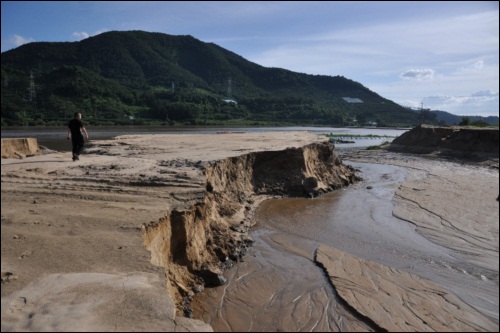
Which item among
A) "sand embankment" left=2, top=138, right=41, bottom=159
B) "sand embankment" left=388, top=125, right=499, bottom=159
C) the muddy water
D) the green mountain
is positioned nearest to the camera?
the muddy water

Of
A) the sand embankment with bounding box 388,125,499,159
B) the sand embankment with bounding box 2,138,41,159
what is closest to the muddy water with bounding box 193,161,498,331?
the sand embankment with bounding box 2,138,41,159

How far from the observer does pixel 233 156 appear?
1315 centimetres

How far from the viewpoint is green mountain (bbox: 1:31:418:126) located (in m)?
51.9

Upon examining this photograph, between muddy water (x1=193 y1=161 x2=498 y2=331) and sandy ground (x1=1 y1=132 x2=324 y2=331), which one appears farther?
muddy water (x1=193 y1=161 x2=498 y2=331)

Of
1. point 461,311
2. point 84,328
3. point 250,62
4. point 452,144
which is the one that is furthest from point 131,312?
point 250,62

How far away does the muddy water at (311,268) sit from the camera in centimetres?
590

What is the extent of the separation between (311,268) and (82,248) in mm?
5061

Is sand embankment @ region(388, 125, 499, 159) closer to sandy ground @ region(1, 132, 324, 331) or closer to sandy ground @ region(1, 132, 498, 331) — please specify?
sandy ground @ region(1, 132, 498, 331)

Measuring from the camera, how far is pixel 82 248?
16.1 feet

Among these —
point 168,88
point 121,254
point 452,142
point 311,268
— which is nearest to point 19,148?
point 121,254

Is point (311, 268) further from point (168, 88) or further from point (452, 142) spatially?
point (168, 88)

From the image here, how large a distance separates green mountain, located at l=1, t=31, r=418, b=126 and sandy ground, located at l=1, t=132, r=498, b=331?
13.7m

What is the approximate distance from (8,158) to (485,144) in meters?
29.6

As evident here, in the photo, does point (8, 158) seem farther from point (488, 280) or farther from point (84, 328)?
point (488, 280)
